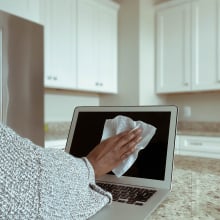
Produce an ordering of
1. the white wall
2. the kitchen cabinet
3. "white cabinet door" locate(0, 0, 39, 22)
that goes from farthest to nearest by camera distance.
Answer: the white wall
the kitchen cabinet
"white cabinet door" locate(0, 0, 39, 22)

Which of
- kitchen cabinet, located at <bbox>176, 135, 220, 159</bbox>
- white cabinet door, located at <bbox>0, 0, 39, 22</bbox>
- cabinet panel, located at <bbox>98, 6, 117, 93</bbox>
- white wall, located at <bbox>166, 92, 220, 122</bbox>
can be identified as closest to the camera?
white cabinet door, located at <bbox>0, 0, 39, 22</bbox>

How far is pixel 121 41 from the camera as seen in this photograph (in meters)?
3.05

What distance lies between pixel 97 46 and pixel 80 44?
251mm

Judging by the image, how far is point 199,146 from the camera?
255 centimetres

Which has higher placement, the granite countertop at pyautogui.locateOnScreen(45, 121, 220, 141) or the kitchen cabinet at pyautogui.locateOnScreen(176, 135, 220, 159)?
the granite countertop at pyautogui.locateOnScreen(45, 121, 220, 141)

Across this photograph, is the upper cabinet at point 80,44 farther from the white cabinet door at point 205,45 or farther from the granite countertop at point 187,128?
the white cabinet door at point 205,45

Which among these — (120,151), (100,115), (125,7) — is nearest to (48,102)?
(125,7)

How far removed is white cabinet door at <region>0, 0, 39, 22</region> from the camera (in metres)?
1.61

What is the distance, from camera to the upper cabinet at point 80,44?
2.30 metres

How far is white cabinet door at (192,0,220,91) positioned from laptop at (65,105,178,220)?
2.19m

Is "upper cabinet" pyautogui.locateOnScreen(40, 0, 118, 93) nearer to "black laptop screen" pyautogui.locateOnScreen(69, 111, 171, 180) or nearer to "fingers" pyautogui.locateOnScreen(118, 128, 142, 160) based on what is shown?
"black laptop screen" pyautogui.locateOnScreen(69, 111, 171, 180)

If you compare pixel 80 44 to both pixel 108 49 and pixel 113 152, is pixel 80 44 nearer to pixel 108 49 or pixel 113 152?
pixel 108 49

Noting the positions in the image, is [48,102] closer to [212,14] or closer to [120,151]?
[212,14]

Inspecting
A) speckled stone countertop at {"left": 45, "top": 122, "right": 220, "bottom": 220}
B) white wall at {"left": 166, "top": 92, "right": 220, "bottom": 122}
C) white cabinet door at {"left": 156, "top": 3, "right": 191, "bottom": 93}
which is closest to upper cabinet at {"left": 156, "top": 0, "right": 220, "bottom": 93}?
white cabinet door at {"left": 156, "top": 3, "right": 191, "bottom": 93}
